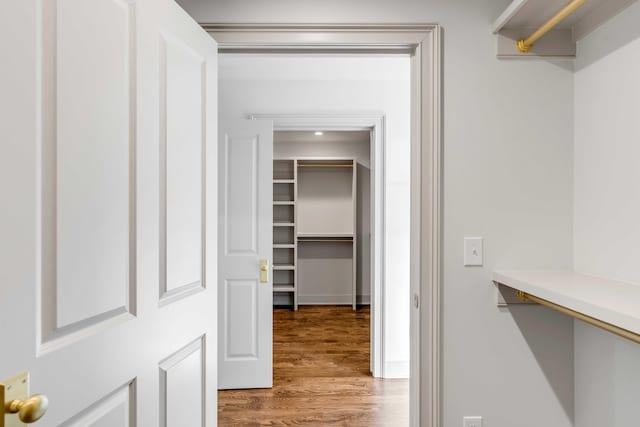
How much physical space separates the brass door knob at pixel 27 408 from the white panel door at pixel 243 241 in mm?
2168

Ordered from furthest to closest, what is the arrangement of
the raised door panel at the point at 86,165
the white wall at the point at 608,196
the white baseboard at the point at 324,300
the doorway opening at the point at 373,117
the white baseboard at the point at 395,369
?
the white baseboard at the point at 324,300
the white baseboard at the point at 395,369
the doorway opening at the point at 373,117
the white wall at the point at 608,196
the raised door panel at the point at 86,165

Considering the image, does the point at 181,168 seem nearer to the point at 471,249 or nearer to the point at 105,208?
the point at 105,208

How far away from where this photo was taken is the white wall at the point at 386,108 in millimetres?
3186

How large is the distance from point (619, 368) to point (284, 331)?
3.44 metres

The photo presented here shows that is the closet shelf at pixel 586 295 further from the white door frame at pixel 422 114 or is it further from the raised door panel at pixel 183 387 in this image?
the raised door panel at pixel 183 387

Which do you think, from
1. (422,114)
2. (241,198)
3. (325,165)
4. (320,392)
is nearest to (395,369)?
(320,392)

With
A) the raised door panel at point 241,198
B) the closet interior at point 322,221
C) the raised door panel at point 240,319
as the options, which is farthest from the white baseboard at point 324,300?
the raised door panel at point 241,198

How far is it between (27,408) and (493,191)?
5.50 ft

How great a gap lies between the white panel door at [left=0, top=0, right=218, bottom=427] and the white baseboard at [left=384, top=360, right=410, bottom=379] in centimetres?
198

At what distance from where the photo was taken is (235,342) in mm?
2930

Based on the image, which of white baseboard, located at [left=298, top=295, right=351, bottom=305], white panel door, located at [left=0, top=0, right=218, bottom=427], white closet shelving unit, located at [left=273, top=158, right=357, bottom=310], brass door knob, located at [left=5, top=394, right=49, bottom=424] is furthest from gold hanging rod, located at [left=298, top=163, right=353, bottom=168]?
brass door knob, located at [left=5, top=394, right=49, bottom=424]

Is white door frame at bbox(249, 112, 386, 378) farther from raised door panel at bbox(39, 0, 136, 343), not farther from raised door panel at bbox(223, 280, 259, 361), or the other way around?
raised door panel at bbox(39, 0, 136, 343)

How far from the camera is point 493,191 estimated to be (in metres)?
1.74

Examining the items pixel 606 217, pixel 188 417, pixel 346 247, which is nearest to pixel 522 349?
pixel 606 217
